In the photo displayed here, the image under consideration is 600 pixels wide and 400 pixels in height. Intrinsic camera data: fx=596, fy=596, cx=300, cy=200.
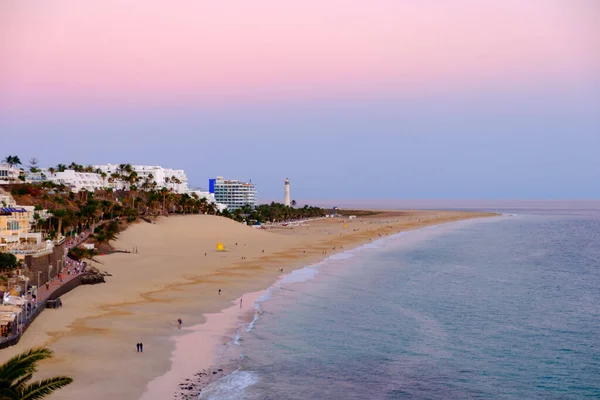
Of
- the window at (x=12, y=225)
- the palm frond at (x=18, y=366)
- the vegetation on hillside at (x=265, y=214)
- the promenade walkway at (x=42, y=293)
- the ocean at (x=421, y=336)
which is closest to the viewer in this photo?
the palm frond at (x=18, y=366)

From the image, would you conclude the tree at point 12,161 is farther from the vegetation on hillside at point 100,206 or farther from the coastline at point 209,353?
the coastline at point 209,353

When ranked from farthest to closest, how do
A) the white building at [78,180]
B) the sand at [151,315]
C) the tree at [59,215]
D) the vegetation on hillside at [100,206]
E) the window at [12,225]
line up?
the white building at [78,180] < the vegetation on hillside at [100,206] < the tree at [59,215] < the window at [12,225] < the sand at [151,315]

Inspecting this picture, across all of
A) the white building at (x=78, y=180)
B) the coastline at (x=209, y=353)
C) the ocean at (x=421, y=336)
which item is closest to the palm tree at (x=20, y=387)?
the coastline at (x=209, y=353)

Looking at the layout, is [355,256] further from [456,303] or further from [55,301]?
[55,301]

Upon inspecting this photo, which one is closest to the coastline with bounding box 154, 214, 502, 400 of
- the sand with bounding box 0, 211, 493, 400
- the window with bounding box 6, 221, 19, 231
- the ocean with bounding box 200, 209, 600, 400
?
the sand with bounding box 0, 211, 493, 400

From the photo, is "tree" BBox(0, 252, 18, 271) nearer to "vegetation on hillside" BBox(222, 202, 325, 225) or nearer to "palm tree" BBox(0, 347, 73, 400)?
"palm tree" BBox(0, 347, 73, 400)

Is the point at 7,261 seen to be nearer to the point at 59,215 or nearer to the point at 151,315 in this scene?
the point at 151,315
